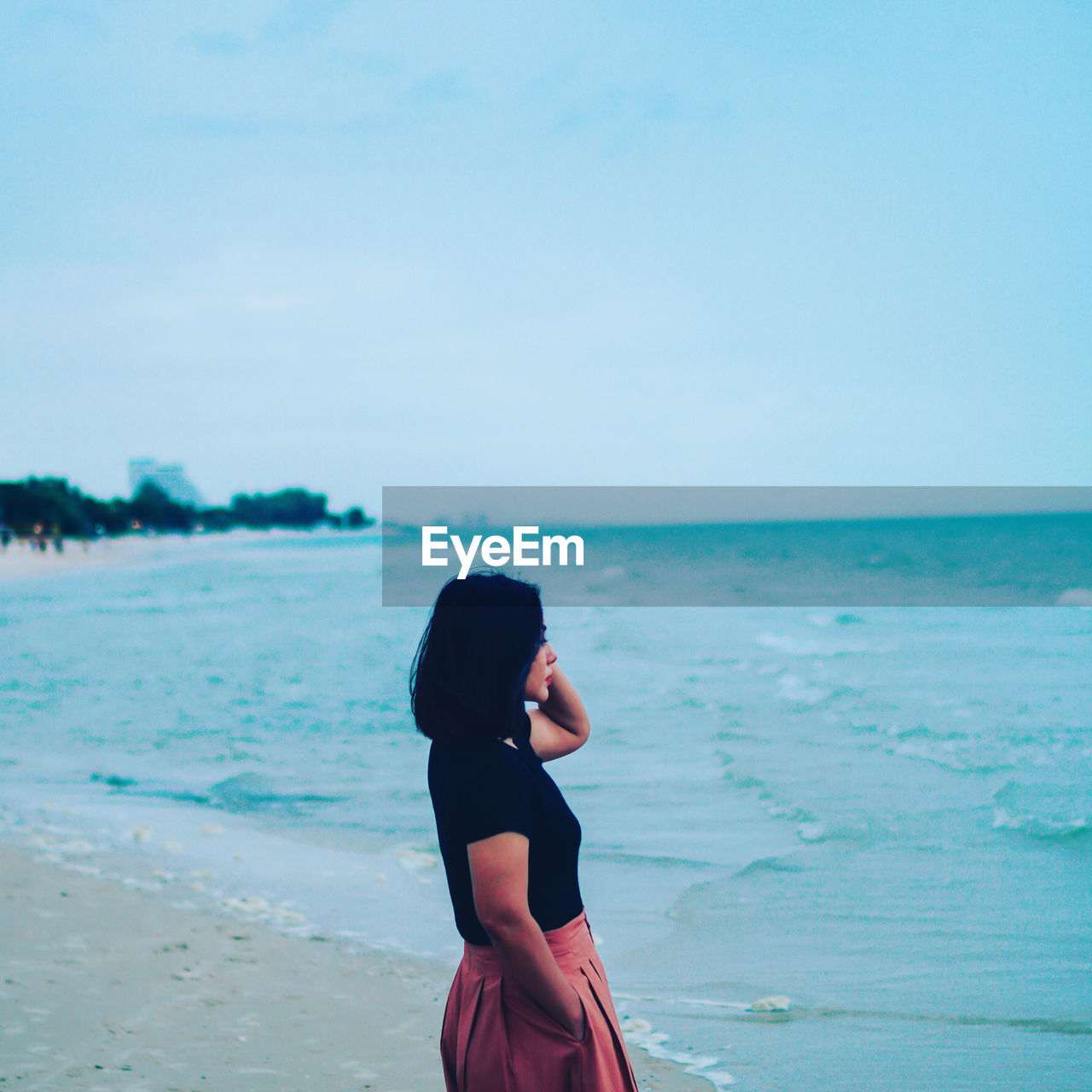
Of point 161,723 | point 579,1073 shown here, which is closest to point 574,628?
Result: point 161,723

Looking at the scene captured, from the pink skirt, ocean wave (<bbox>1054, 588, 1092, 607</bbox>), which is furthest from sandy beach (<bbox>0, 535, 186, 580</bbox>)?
the pink skirt

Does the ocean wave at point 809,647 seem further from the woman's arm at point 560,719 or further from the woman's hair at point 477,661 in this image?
the woman's hair at point 477,661

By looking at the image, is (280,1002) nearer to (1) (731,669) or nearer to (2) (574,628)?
(1) (731,669)

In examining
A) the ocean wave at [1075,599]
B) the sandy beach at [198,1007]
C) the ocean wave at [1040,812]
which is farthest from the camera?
Answer: the ocean wave at [1075,599]

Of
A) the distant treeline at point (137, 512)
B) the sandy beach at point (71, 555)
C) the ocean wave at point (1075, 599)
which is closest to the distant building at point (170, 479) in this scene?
the distant treeline at point (137, 512)

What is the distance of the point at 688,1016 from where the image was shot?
4.39m

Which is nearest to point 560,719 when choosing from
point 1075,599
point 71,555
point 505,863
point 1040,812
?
point 505,863

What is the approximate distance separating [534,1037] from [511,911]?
366mm

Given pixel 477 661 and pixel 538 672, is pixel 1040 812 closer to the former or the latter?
pixel 538 672

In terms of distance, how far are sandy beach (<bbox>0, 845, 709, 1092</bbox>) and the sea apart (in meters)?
0.42

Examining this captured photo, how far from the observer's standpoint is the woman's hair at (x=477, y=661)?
1.90 meters

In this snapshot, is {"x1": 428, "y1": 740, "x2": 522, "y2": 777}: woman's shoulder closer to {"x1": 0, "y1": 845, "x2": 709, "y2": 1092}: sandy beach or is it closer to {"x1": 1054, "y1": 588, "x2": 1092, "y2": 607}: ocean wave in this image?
{"x1": 0, "y1": 845, "x2": 709, "y2": 1092}: sandy beach

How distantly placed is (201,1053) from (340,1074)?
0.54 metres

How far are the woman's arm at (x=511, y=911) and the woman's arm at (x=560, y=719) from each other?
598 mm
